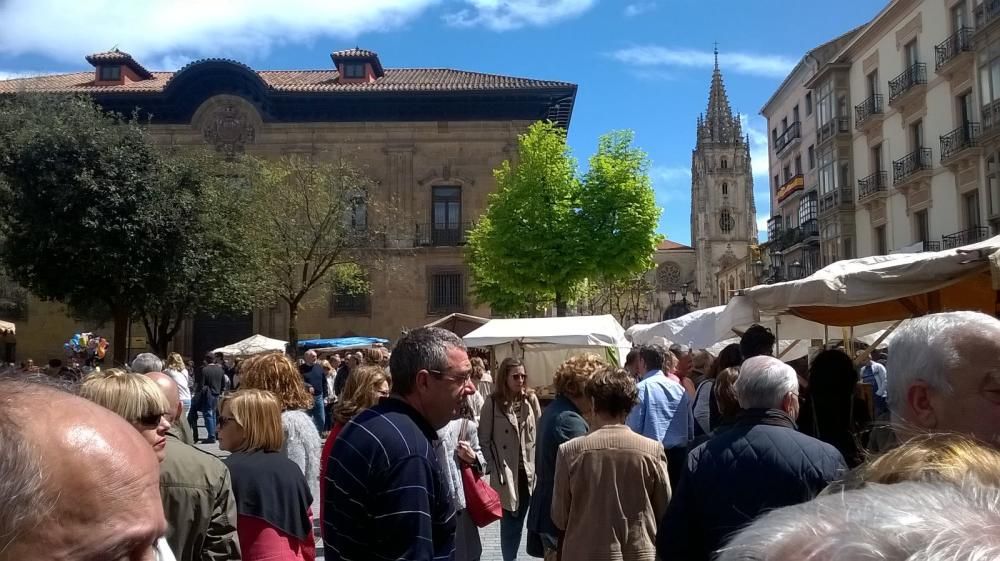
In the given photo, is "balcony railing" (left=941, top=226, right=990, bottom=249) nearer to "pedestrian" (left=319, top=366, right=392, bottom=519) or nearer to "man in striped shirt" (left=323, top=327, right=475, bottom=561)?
"pedestrian" (left=319, top=366, right=392, bottom=519)

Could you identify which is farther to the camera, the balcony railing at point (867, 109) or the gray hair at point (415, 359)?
the balcony railing at point (867, 109)

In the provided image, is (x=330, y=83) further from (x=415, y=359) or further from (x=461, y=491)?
(x=415, y=359)

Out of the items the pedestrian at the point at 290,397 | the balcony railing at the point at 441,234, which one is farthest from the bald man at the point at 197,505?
the balcony railing at the point at 441,234

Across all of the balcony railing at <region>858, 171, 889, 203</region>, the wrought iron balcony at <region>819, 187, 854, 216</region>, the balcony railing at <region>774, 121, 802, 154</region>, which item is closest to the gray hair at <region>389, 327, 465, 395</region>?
the balcony railing at <region>858, 171, 889, 203</region>

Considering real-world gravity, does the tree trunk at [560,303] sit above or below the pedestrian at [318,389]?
above

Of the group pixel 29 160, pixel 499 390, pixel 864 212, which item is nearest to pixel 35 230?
pixel 29 160

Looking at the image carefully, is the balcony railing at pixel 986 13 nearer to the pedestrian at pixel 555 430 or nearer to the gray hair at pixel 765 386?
the pedestrian at pixel 555 430

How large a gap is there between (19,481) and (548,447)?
5265mm

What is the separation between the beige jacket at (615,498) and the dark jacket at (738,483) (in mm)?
1058

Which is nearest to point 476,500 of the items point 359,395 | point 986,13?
point 359,395

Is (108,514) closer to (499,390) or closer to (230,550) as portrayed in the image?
(230,550)

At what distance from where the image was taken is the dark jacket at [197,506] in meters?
3.63

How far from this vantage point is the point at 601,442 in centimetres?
488

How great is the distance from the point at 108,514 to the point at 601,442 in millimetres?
3871
